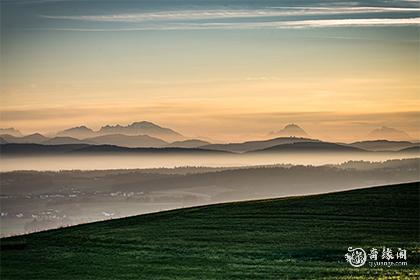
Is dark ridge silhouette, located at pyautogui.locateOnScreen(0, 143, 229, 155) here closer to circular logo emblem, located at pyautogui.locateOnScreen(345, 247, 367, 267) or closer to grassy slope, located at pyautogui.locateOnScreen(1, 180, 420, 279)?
grassy slope, located at pyautogui.locateOnScreen(1, 180, 420, 279)

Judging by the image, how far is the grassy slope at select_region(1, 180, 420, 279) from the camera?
27719 millimetres

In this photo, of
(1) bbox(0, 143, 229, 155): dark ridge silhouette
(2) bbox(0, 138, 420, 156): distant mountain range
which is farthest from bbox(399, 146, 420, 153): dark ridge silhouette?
(1) bbox(0, 143, 229, 155): dark ridge silhouette

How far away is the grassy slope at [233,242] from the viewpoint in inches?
1091

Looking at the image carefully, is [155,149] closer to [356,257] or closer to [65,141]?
[65,141]

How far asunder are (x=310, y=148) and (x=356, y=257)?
20614 mm

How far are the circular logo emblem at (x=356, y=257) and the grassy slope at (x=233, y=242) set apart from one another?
29 centimetres

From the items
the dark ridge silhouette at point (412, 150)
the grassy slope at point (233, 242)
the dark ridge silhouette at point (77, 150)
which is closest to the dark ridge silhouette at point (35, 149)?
the dark ridge silhouette at point (77, 150)

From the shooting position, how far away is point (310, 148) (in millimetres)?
50125

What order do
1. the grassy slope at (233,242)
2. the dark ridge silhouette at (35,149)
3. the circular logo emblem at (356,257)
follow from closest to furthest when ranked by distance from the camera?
the grassy slope at (233,242), the circular logo emblem at (356,257), the dark ridge silhouette at (35,149)

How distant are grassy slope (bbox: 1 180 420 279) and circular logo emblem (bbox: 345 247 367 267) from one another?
0.96ft

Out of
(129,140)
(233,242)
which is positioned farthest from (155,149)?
(233,242)

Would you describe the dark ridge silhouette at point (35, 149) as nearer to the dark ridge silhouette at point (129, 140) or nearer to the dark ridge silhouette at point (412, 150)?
the dark ridge silhouette at point (129, 140)

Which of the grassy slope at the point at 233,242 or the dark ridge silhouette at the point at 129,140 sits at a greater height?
the dark ridge silhouette at the point at 129,140

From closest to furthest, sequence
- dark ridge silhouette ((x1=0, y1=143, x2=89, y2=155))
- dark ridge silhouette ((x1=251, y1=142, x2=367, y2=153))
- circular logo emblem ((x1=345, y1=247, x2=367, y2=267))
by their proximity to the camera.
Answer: circular logo emblem ((x1=345, y1=247, x2=367, y2=267)), dark ridge silhouette ((x1=0, y1=143, x2=89, y2=155)), dark ridge silhouette ((x1=251, y1=142, x2=367, y2=153))
